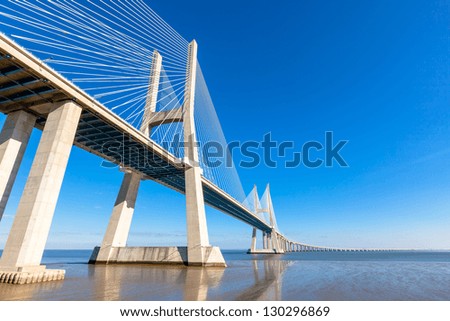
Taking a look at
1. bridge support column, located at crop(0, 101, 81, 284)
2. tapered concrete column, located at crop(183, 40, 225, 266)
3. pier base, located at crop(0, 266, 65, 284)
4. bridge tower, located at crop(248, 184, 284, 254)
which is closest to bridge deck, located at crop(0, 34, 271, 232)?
bridge support column, located at crop(0, 101, 81, 284)

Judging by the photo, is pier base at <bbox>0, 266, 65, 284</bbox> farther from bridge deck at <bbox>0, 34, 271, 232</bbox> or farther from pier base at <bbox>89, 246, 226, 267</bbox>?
pier base at <bbox>89, 246, 226, 267</bbox>

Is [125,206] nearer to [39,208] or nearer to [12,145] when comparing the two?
[12,145]

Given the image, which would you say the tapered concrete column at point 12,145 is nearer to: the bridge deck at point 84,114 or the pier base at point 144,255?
the bridge deck at point 84,114

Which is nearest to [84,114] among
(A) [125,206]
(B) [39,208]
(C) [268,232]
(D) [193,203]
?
(B) [39,208]

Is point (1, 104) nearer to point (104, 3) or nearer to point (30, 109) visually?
point (30, 109)
